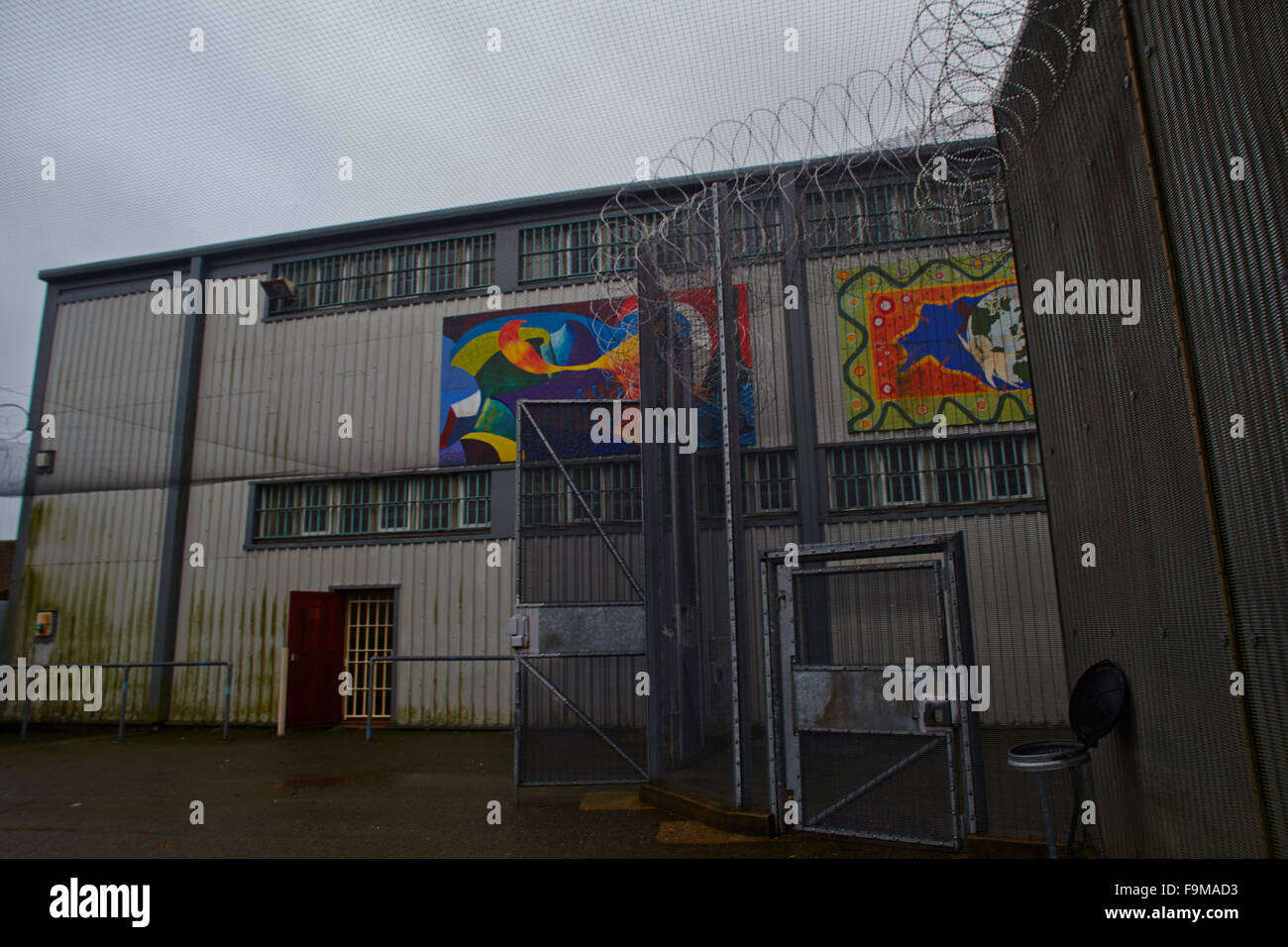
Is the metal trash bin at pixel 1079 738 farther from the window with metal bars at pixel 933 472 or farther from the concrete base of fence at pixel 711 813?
the window with metal bars at pixel 933 472

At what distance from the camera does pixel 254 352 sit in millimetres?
14703

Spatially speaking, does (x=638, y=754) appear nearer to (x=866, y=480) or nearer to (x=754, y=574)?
(x=754, y=574)

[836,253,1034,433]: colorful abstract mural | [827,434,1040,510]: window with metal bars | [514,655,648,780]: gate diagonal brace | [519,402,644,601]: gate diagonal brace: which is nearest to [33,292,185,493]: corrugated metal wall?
[519,402,644,601]: gate diagonal brace

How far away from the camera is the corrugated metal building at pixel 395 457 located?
1137cm

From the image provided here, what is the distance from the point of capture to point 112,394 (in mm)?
15258

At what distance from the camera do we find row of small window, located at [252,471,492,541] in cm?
1317

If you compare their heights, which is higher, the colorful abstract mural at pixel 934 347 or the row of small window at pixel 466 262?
the row of small window at pixel 466 262

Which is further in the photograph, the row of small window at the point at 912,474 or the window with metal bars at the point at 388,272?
the window with metal bars at the point at 388,272

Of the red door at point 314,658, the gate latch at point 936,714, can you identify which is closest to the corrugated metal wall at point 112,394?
the red door at point 314,658

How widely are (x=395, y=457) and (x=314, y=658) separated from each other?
344 centimetres

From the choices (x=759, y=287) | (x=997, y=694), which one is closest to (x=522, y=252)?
(x=759, y=287)

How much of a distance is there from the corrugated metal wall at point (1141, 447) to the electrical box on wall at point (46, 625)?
16.4 m

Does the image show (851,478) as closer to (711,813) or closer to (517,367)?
(517,367)

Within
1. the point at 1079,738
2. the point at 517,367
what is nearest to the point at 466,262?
the point at 517,367
